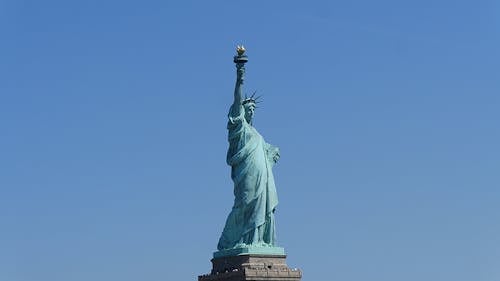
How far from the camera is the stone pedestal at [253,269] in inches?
2402

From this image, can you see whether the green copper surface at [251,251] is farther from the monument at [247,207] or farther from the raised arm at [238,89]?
the raised arm at [238,89]

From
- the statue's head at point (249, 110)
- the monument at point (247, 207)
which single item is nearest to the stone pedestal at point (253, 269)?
the monument at point (247, 207)

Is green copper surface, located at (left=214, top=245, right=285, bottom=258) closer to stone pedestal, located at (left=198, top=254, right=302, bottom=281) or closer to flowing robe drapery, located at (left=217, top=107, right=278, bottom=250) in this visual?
stone pedestal, located at (left=198, top=254, right=302, bottom=281)

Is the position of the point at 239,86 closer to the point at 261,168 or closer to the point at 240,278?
the point at 261,168

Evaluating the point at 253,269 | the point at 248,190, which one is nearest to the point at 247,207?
the point at 248,190

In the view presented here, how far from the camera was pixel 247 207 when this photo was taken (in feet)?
206

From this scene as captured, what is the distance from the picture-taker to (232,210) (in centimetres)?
6347

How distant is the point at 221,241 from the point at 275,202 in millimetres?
3338

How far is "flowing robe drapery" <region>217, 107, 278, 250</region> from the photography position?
62875 mm

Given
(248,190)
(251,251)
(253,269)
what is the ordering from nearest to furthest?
(253,269)
(251,251)
(248,190)

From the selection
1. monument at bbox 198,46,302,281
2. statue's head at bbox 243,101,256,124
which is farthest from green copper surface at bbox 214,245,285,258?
statue's head at bbox 243,101,256,124

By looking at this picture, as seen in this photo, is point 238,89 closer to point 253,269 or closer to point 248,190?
point 248,190

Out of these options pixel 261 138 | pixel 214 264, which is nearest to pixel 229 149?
pixel 261 138

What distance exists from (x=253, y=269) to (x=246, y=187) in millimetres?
4379
